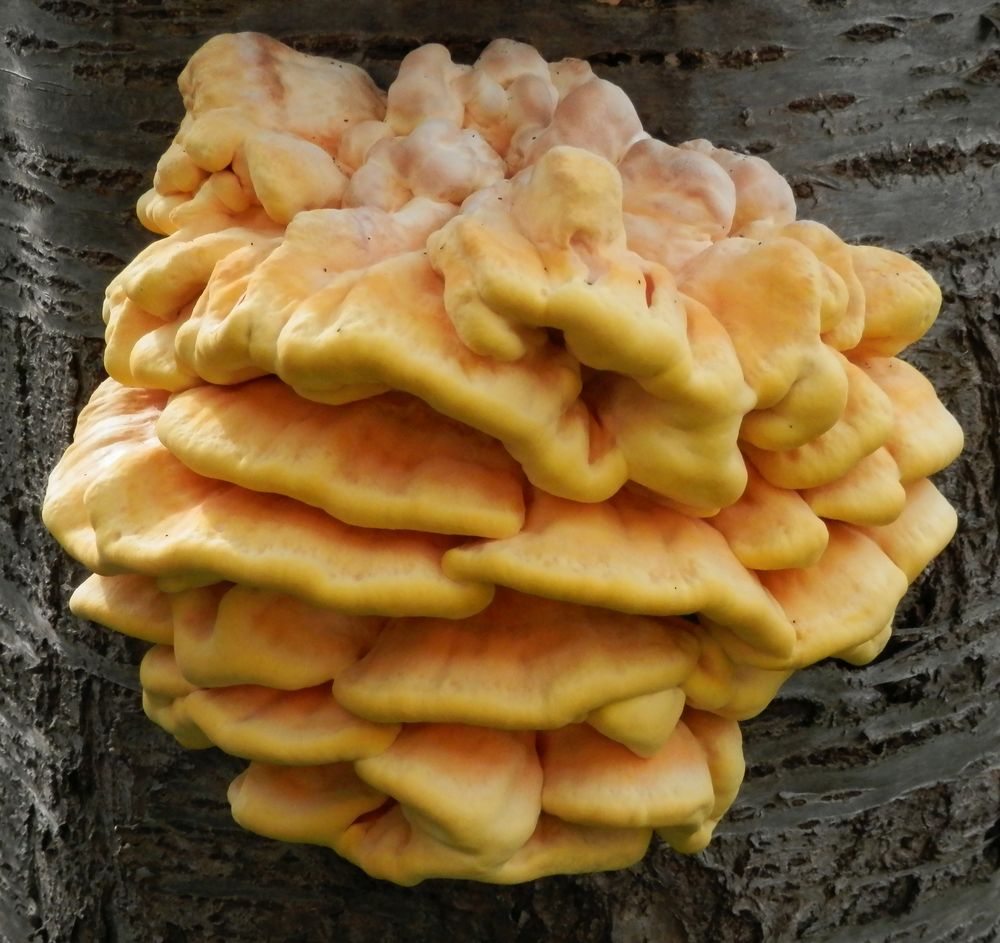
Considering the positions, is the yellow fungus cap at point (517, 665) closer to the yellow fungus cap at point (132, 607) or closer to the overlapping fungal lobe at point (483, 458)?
the overlapping fungal lobe at point (483, 458)

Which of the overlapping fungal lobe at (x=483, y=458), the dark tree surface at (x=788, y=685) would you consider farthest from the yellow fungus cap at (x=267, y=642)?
the dark tree surface at (x=788, y=685)

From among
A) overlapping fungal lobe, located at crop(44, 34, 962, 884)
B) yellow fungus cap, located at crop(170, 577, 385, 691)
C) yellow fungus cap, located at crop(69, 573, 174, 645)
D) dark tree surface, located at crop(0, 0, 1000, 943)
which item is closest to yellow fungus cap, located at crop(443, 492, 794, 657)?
overlapping fungal lobe, located at crop(44, 34, 962, 884)

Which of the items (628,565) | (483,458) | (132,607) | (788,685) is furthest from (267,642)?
(788,685)

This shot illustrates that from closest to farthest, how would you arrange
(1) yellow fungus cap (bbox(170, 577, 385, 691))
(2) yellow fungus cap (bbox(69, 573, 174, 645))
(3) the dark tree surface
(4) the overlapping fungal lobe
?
(4) the overlapping fungal lobe, (1) yellow fungus cap (bbox(170, 577, 385, 691)), (2) yellow fungus cap (bbox(69, 573, 174, 645)), (3) the dark tree surface

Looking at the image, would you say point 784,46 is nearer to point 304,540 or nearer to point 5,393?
point 304,540

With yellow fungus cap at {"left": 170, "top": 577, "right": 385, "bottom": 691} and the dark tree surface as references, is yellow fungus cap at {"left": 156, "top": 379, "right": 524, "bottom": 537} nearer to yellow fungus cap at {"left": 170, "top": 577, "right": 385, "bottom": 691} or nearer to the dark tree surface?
yellow fungus cap at {"left": 170, "top": 577, "right": 385, "bottom": 691}

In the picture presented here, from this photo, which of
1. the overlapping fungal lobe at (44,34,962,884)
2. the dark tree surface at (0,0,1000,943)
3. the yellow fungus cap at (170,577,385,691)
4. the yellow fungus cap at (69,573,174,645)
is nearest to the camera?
the overlapping fungal lobe at (44,34,962,884)

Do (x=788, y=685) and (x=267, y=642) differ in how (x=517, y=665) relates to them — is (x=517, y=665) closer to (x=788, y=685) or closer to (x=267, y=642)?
(x=267, y=642)
